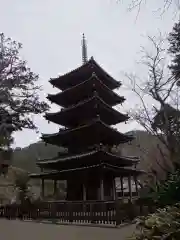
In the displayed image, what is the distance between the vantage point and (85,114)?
22.1 m

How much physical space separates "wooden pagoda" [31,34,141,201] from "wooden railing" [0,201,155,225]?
14.9 feet

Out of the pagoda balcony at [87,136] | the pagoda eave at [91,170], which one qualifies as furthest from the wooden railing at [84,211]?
the pagoda balcony at [87,136]

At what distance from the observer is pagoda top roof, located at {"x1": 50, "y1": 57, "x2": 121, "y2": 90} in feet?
73.9

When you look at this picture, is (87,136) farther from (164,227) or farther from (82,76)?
(164,227)

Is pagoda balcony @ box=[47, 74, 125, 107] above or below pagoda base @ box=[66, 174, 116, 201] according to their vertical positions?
above

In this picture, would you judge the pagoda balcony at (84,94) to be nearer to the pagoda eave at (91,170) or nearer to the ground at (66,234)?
A: the pagoda eave at (91,170)

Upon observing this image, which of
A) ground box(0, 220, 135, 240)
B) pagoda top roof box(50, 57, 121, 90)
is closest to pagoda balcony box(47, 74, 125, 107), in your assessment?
pagoda top roof box(50, 57, 121, 90)

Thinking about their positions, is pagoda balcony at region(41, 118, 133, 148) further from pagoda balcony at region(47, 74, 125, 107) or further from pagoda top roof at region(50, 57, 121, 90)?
pagoda top roof at region(50, 57, 121, 90)

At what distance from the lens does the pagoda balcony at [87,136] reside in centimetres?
2034

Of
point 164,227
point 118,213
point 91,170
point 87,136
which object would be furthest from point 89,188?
point 164,227

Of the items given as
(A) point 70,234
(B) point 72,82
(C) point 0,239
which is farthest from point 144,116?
(C) point 0,239

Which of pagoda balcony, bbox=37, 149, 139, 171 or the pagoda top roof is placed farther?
the pagoda top roof

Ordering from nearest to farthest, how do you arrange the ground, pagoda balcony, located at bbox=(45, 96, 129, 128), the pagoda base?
the ground → the pagoda base → pagoda balcony, located at bbox=(45, 96, 129, 128)

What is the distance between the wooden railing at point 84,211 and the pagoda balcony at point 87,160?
4864 millimetres
